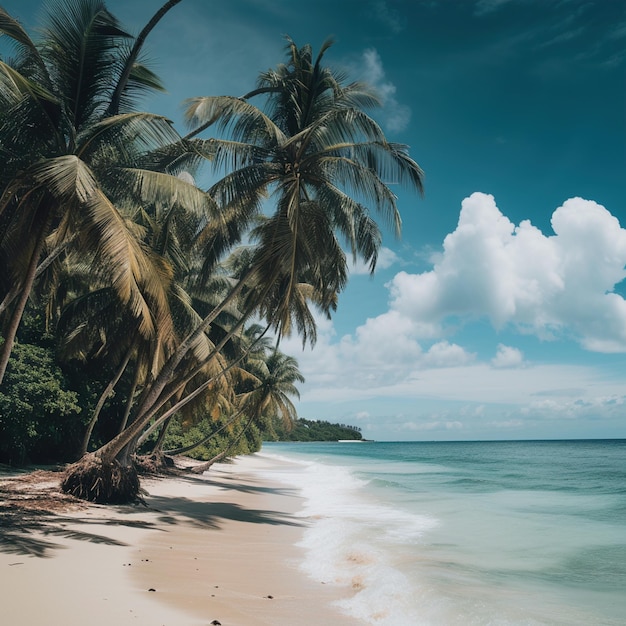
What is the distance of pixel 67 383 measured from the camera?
1543cm

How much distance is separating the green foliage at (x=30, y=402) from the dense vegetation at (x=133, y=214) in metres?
0.05

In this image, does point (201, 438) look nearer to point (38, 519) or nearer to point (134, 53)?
point (38, 519)

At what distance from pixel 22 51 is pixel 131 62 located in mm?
1734

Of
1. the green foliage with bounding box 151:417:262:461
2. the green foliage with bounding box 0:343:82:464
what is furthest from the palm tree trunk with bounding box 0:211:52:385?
the green foliage with bounding box 151:417:262:461

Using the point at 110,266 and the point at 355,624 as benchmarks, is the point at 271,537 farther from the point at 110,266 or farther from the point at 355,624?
the point at 110,266

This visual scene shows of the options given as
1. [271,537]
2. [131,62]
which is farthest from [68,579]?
[131,62]

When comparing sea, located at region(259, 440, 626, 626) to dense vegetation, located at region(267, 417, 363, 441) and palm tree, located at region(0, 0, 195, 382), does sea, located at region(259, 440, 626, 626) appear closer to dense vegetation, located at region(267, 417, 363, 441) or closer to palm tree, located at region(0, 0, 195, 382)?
palm tree, located at region(0, 0, 195, 382)

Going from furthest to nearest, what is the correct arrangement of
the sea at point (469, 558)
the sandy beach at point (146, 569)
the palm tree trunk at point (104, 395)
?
the palm tree trunk at point (104, 395) → the sea at point (469, 558) → the sandy beach at point (146, 569)

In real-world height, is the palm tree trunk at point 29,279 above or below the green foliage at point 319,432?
above

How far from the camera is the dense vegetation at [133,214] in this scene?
7.88 m

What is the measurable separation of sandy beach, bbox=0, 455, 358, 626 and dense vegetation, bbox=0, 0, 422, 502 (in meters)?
2.11

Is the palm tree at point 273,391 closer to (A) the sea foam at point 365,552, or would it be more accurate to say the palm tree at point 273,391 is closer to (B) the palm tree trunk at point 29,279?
(A) the sea foam at point 365,552

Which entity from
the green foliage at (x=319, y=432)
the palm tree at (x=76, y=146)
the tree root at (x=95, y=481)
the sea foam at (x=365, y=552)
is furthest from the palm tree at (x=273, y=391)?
the green foliage at (x=319, y=432)

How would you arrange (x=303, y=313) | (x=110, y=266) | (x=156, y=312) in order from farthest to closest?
(x=303, y=313) < (x=156, y=312) < (x=110, y=266)
